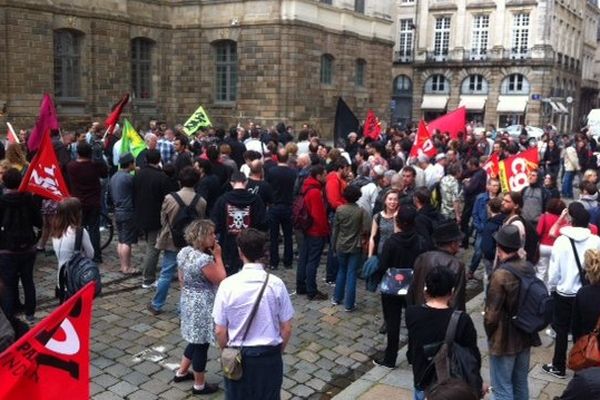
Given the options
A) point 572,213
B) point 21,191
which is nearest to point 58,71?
point 21,191

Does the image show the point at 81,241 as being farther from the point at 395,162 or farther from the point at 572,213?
the point at 395,162

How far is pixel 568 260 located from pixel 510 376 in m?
1.67

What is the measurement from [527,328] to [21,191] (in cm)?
529

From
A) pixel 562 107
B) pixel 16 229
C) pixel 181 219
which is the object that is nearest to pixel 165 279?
pixel 181 219

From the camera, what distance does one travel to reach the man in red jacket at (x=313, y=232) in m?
8.44

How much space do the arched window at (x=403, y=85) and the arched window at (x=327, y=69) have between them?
27014 mm

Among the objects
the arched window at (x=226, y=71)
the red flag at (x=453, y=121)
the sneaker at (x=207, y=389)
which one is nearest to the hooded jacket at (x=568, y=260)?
the sneaker at (x=207, y=389)

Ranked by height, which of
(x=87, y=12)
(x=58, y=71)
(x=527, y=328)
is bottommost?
(x=527, y=328)

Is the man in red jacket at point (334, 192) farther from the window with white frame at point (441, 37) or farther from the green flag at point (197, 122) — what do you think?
the window with white frame at point (441, 37)

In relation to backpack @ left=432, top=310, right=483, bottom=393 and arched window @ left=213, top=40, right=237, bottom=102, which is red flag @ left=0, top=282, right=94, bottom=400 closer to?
backpack @ left=432, top=310, right=483, bottom=393

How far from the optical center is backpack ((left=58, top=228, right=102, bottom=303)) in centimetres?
564

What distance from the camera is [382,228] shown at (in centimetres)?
728

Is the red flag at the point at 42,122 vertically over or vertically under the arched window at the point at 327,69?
under

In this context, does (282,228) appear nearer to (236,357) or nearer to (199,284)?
(199,284)
